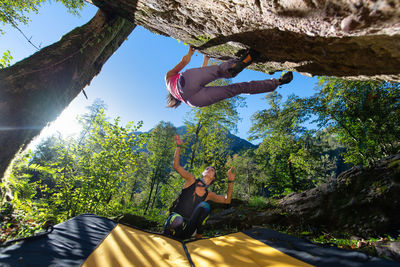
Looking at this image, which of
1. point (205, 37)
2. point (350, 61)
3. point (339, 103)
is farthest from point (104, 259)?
point (339, 103)

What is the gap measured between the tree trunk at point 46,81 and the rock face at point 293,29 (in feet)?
2.74

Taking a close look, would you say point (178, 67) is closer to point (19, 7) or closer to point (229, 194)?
point (229, 194)

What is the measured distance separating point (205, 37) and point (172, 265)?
13.5 ft

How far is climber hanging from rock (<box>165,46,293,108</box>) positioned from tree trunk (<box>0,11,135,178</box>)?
203 cm

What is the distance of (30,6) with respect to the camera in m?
5.07

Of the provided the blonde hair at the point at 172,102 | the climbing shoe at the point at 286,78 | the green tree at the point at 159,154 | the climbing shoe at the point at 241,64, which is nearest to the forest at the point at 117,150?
the blonde hair at the point at 172,102

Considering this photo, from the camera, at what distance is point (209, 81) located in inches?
110

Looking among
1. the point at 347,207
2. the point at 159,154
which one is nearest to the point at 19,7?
the point at 347,207

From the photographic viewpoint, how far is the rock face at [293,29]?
52.6 inches

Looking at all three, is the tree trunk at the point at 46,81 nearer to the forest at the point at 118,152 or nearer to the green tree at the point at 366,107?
the forest at the point at 118,152

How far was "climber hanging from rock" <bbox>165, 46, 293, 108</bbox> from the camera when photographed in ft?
8.87

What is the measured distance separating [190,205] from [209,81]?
2.99 meters

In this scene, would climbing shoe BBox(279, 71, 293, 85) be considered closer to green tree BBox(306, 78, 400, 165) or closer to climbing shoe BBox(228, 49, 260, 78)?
climbing shoe BBox(228, 49, 260, 78)

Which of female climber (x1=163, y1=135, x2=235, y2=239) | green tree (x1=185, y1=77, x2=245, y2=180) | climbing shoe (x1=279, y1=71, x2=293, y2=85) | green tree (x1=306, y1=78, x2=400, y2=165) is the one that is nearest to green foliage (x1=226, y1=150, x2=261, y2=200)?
green tree (x1=185, y1=77, x2=245, y2=180)
